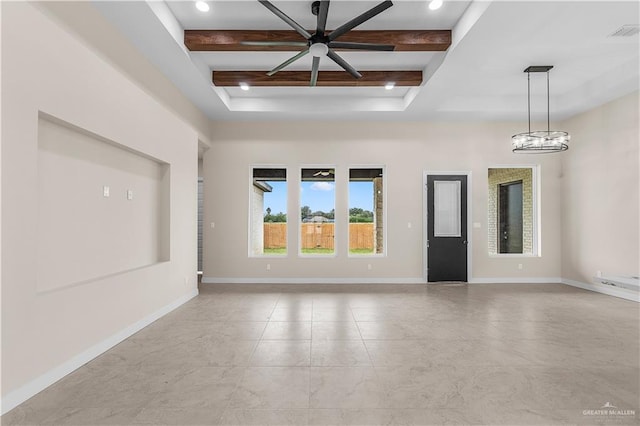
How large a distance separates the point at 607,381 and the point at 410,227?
4.24 metres

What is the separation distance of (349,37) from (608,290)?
6.19 m

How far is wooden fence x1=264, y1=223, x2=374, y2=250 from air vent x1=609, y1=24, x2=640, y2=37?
4.61 m

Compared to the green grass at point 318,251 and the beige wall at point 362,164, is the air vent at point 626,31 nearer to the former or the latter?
the beige wall at point 362,164

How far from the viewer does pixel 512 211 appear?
719 cm

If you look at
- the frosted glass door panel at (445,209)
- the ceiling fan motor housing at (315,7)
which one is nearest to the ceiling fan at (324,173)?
the frosted glass door panel at (445,209)

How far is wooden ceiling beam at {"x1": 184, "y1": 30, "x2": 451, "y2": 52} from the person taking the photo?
3.88 m

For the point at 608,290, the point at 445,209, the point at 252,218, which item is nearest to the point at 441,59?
the point at 445,209

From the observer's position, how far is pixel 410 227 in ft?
22.0

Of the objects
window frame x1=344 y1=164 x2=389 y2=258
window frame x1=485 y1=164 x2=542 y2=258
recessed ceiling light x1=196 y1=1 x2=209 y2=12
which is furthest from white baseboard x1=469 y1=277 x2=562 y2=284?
recessed ceiling light x1=196 y1=1 x2=209 y2=12

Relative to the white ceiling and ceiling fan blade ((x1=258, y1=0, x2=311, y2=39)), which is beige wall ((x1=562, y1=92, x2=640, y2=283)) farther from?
ceiling fan blade ((x1=258, y1=0, x2=311, y2=39))

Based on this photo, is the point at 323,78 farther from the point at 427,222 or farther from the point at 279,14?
the point at 427,222

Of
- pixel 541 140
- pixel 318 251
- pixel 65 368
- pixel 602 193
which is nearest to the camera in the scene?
pixel 65 368

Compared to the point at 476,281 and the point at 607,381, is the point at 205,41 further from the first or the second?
the point at 476,281

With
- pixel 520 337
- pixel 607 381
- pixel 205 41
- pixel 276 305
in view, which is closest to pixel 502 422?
pixel 607 381
